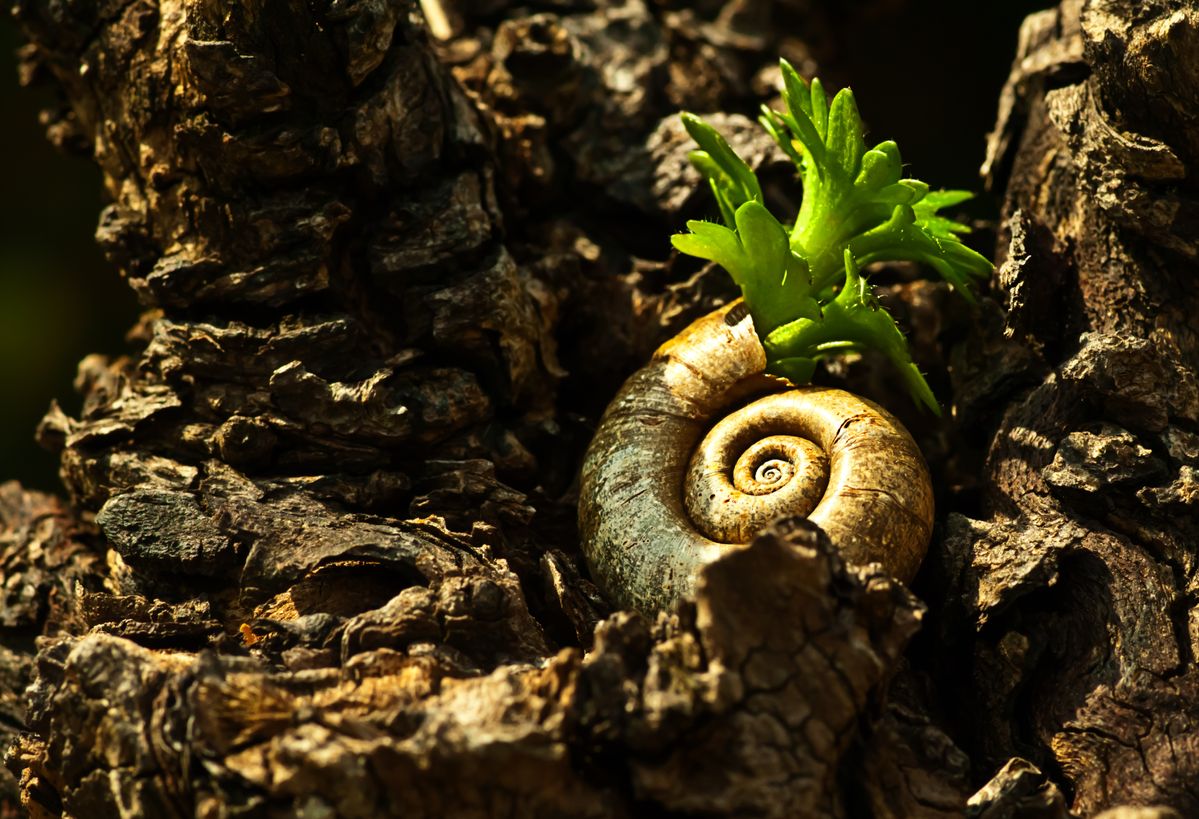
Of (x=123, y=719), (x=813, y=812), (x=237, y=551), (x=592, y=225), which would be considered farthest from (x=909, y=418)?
(x=123, y=719)

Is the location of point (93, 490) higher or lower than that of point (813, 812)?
higher

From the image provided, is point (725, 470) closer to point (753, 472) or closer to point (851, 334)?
point (753, 472)

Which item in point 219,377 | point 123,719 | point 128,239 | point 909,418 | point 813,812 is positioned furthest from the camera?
point 909,418

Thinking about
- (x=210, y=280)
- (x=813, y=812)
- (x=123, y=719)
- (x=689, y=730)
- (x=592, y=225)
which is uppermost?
(x=210, y=280)

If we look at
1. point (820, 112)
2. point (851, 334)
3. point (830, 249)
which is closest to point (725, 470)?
point (851, 334)

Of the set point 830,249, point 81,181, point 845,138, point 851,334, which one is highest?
point 81,181

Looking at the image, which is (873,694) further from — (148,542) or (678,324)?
(148,542)

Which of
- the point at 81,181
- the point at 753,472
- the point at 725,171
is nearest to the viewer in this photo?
the point at 753,472

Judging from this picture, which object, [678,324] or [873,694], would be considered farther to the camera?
[678,324]
